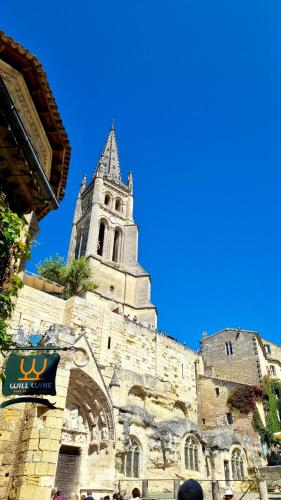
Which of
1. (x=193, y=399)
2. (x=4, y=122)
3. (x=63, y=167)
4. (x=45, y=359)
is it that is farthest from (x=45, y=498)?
(x=193, y=399)

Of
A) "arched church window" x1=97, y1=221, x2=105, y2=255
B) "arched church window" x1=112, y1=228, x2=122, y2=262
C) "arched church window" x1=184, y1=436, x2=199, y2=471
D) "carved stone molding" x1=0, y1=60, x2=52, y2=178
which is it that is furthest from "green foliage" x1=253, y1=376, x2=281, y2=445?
"carved stone molding" x1=0, y1=60, x2=52, y2=178

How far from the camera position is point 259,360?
3444 cm

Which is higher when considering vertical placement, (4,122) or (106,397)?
(4,122)

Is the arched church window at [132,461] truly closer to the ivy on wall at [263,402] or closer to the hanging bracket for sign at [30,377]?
the hanging bracket for sign at [30,377]

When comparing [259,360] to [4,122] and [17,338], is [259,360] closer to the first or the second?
[17,338]

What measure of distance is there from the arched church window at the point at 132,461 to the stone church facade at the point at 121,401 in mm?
41

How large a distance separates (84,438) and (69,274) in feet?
61.7

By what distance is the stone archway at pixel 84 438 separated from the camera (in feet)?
47.6

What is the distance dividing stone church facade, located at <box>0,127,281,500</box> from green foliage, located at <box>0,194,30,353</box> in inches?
185

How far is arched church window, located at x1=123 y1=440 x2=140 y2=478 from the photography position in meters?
17.1

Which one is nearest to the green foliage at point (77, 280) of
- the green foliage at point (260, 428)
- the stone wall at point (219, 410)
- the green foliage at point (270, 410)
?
the stone wall at point (219, 410)

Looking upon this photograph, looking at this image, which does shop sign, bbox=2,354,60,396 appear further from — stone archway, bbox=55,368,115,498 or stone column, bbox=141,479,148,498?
stone column, bbox=141,479,148,498

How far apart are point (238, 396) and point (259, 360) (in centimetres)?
493

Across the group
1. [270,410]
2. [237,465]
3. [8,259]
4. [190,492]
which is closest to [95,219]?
[270,410]
